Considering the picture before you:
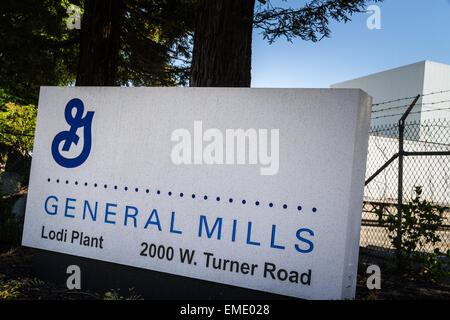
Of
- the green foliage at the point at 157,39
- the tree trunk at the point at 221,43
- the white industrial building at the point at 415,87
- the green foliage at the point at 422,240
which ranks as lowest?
the green foliage at the point at 422,240

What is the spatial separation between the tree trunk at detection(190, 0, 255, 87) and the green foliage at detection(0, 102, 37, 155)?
367 inches

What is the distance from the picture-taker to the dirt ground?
4.11m

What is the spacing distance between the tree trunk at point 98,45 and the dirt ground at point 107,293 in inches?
130

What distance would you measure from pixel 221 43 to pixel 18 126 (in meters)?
10.5

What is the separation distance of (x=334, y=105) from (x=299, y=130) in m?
0.39

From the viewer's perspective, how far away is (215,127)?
3.95 meters

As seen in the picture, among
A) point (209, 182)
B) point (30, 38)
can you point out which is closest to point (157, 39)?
point (30, 38)

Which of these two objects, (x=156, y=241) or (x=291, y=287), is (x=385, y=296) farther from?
(x=156, y=241)

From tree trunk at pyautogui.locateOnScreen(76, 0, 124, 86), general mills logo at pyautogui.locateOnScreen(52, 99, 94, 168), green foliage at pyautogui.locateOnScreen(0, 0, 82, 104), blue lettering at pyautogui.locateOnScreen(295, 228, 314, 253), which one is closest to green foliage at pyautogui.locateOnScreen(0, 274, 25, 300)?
general mills logo at pyautogui.locateOnScreen(52, 99, 94, 168)

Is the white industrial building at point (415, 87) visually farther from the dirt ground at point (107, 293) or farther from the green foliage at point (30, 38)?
the dirt ground at point (107, 293)

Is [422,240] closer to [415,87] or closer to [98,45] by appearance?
[98,45]

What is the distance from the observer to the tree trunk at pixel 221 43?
5047 millimetres

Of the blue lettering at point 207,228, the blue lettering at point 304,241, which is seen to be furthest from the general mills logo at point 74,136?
the blue lettering at point 304,241

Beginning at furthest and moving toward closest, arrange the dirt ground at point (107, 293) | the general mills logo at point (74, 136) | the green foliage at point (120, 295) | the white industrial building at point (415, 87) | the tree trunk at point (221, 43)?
the white industrial building at point (415, 87)
the tree trunk at point (221, 43)
the general mills logo at point (74, 136)
the dirt ground at point (107, 293)
the green foliage at point (120, 295)
